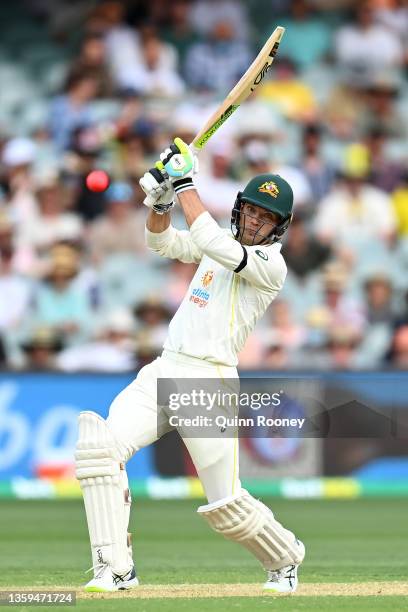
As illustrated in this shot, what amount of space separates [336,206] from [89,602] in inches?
317

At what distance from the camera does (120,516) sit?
573 cm

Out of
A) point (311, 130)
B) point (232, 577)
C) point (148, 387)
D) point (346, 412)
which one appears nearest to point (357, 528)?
point (346, 412)

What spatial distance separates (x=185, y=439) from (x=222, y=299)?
2.04 ft

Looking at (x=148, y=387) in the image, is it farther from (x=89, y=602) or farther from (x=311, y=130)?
(x=311, y=130)

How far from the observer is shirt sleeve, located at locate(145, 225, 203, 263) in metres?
6.15

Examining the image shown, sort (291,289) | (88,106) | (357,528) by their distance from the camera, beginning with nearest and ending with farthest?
(357,528)
(291,289)
(88,106)

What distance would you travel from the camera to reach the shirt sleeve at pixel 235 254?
5.66m

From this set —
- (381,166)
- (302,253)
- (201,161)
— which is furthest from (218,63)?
(302,253)

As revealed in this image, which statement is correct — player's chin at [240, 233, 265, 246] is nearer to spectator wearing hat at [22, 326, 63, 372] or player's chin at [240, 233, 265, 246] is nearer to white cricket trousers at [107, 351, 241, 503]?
white cricket trousers at [107, 351, 241, 503]

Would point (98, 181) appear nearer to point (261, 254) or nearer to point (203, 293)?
point (203, 293)

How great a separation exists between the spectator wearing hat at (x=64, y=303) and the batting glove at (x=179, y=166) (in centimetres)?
578

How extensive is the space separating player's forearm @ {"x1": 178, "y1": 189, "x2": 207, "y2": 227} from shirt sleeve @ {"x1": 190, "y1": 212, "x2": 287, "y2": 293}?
0.07 feet

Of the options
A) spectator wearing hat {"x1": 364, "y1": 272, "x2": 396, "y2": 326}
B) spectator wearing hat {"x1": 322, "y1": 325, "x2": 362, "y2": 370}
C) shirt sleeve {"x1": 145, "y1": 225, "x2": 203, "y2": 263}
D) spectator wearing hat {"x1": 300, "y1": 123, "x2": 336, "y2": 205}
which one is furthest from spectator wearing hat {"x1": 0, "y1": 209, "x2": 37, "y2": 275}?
shirt sleeve {"x1": 145, "y1": 225, "x2": 203, "y2": 263}

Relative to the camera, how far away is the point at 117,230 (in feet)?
41.1
